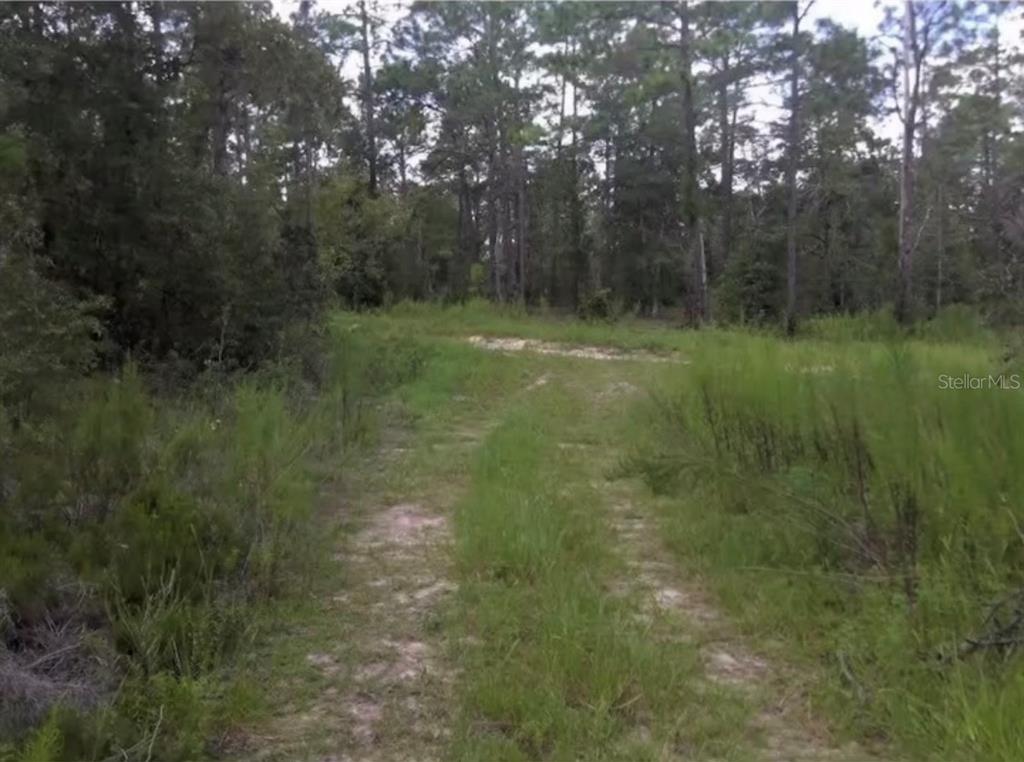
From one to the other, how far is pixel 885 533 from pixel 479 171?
31329mm

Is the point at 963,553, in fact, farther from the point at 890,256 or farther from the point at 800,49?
the point at 890,256

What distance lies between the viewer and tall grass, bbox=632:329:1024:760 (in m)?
3.00

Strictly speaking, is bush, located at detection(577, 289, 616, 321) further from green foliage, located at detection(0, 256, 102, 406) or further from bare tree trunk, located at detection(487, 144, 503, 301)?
green foliage, located at detection(0, 256, 102, 406)

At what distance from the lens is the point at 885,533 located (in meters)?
3.88

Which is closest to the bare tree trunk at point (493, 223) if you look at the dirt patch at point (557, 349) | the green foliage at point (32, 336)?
the dirt patch at point (557, 349)

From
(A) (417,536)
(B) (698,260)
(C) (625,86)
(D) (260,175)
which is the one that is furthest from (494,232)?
(A) (417,536)

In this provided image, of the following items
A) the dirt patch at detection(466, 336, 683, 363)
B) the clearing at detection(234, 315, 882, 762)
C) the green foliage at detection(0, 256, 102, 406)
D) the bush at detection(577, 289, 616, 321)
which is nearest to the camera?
the clearing at detection(234, 315, 882, 762)

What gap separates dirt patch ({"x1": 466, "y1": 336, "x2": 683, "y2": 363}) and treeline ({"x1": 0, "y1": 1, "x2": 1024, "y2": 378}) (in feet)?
11.1

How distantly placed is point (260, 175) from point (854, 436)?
8.74m

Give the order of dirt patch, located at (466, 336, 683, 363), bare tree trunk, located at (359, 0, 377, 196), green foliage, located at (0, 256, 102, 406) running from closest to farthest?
green foliage, located at (0, 256, 102, 406) → dirt patch, located at (466, 336, 683, 363) → bare tree trunk, located at (359, 0, 377, 196)

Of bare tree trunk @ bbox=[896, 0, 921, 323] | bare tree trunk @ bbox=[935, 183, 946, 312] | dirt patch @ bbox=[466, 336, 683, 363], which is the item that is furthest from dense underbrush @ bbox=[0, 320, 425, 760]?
bare tree trunk @ bbox=[935, 183, 946, 312]

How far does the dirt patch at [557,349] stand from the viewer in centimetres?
1497

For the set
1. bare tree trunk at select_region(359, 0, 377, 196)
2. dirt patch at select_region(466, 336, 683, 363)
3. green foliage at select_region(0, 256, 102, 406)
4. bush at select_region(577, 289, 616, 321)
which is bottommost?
dirt patch at select_region(466, 336, 683, 363)

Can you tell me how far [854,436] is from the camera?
418cm
